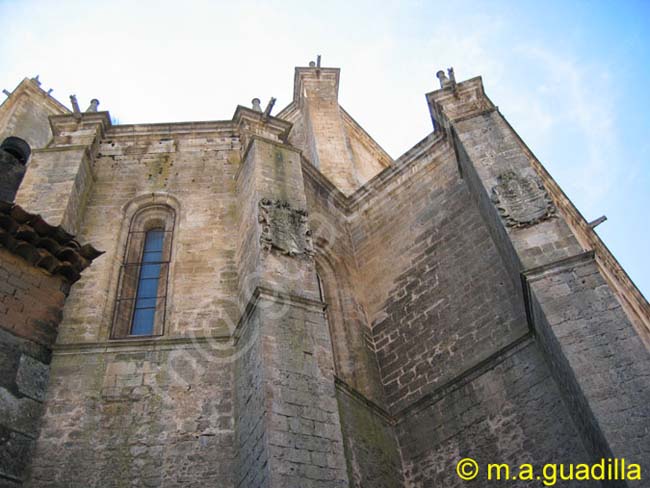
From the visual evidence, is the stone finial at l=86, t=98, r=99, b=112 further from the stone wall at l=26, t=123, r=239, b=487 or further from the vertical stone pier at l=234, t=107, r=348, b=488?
the vertical stone pier at l=234, t=107, r=348, b=488

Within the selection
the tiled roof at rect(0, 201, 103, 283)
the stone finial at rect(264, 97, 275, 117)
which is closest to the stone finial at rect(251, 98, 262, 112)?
the stone finial at rect(264, 97, 275, 117)

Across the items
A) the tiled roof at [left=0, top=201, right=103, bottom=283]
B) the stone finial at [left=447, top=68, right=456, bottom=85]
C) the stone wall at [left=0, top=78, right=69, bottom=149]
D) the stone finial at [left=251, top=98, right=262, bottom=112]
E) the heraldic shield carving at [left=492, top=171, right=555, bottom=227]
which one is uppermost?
the stone wall at [left=0, top=78, right=69, bottom=149]

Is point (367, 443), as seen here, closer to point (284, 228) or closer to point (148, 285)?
point (284, 228)

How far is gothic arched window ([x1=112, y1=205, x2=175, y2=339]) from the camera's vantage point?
824 cm

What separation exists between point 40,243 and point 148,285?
210cm

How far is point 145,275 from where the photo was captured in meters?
8.96

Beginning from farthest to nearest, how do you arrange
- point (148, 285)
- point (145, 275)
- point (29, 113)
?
point (29, 113), point (145, 275), point (148, 285)

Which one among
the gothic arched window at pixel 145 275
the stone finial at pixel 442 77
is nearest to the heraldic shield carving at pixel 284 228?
the gothic arched window at pixel 145 275

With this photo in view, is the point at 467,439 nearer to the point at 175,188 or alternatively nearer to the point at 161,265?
the point at 161,265

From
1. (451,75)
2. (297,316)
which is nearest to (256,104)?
(451,75)

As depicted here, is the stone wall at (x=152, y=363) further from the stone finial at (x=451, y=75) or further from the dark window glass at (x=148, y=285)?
the stone finial at (x=451, y=75)

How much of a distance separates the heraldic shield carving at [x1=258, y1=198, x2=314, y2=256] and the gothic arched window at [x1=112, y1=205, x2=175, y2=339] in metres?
1.61

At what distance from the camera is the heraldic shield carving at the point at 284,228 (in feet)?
26.3

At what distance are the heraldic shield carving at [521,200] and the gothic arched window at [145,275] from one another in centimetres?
444
